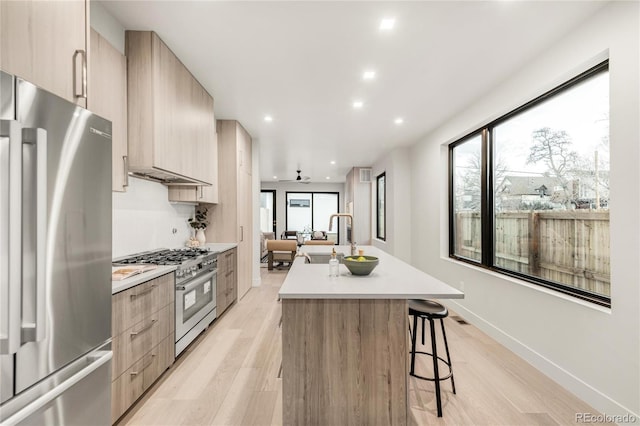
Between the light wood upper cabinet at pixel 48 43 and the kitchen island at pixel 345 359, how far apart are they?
4.98 feet

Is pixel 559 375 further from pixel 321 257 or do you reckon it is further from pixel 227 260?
pixel 227 260

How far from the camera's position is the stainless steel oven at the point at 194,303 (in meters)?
2.55

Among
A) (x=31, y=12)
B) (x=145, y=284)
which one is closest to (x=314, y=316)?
(x=145, y=284)

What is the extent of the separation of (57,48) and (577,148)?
337 centimetres

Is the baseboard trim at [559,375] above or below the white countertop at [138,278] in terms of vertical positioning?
below

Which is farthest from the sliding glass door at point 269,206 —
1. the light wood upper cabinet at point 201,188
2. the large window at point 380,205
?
the light wood upper cabinet at point 201,188

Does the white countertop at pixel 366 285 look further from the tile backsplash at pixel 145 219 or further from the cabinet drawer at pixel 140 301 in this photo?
the tile backsplash at pixel 145 219

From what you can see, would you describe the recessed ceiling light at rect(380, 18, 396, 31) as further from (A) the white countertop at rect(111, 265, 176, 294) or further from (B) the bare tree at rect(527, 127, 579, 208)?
(A) the white countertop at rect(111, 265, 176, 294)

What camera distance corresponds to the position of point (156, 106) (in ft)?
7.61

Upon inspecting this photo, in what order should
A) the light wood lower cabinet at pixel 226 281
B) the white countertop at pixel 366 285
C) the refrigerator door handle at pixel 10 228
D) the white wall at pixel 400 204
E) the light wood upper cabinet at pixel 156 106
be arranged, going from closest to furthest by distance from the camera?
the refrigerator door handle at pixel 10 228, the white countertop at pixel 366 285, the light wood upper cabinet at pixel 156 106, the light wood lower cabinet at pixel 226 281, the white wall at pixel 400 204

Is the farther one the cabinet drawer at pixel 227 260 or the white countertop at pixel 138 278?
the cabinet drawer at pixel 227 260

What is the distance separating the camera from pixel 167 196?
3.48 meters

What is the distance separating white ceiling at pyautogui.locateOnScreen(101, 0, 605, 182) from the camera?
1973 mm

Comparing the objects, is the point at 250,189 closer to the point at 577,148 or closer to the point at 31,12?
the point at 31,12
